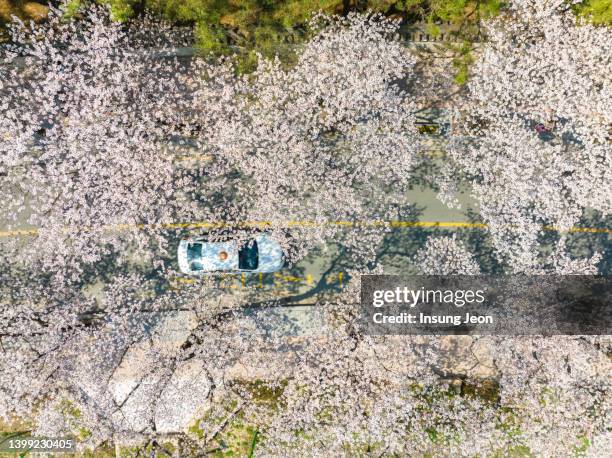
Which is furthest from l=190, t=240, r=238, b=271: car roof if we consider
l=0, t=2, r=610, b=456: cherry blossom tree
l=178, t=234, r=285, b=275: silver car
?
l=0, t=2, r=610, b=456: cherry blossom tree

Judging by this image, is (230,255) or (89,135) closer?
(89,135)

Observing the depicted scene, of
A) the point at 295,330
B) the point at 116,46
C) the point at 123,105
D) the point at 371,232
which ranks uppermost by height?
the point at 116,46

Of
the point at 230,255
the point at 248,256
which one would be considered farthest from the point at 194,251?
the point at 248,256

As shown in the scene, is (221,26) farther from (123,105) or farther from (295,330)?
(295,330)

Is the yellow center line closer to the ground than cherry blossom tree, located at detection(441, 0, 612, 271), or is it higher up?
closer to the ground

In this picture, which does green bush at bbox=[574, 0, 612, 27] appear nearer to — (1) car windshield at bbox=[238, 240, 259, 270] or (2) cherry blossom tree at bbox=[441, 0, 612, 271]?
(2) cherry blossom tree at bbox=[441, 0, 612, 271]

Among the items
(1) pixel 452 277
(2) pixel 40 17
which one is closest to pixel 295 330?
(1) pixel 452 277

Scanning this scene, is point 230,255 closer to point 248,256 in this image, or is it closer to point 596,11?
point 248,256
